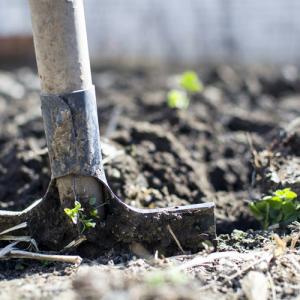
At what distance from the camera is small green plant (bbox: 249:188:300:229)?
2082 millimetres

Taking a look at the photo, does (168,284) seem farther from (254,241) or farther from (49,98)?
(49,98)

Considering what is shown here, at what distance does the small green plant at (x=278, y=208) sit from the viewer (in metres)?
2.08

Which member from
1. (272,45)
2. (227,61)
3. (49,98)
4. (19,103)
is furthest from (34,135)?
(272,45)

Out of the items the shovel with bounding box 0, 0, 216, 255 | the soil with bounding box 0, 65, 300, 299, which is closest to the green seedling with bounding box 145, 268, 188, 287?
the soil with bounding box 0, 65, 300, 299

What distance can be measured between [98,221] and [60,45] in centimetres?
58

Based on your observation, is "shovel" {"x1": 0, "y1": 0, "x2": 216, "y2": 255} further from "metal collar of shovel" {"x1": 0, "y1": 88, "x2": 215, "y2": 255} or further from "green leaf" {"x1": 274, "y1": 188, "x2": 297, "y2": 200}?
"green leaf" {"x1": 274, "y1": 188, "x2": 297, "y2": 200}

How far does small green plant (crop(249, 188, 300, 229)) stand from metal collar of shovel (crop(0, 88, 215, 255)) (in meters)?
0.28

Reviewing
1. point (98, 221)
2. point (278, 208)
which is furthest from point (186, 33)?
point (98, 221)

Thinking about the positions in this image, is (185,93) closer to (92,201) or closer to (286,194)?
(286,194)

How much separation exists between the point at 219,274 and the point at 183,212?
272 millimetres

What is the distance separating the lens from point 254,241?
6.49ft

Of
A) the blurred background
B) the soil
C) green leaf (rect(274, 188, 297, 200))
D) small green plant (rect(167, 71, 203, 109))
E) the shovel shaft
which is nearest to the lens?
the soil

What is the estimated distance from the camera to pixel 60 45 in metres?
1.81

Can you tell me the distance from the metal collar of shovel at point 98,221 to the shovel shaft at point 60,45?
0.06 m
